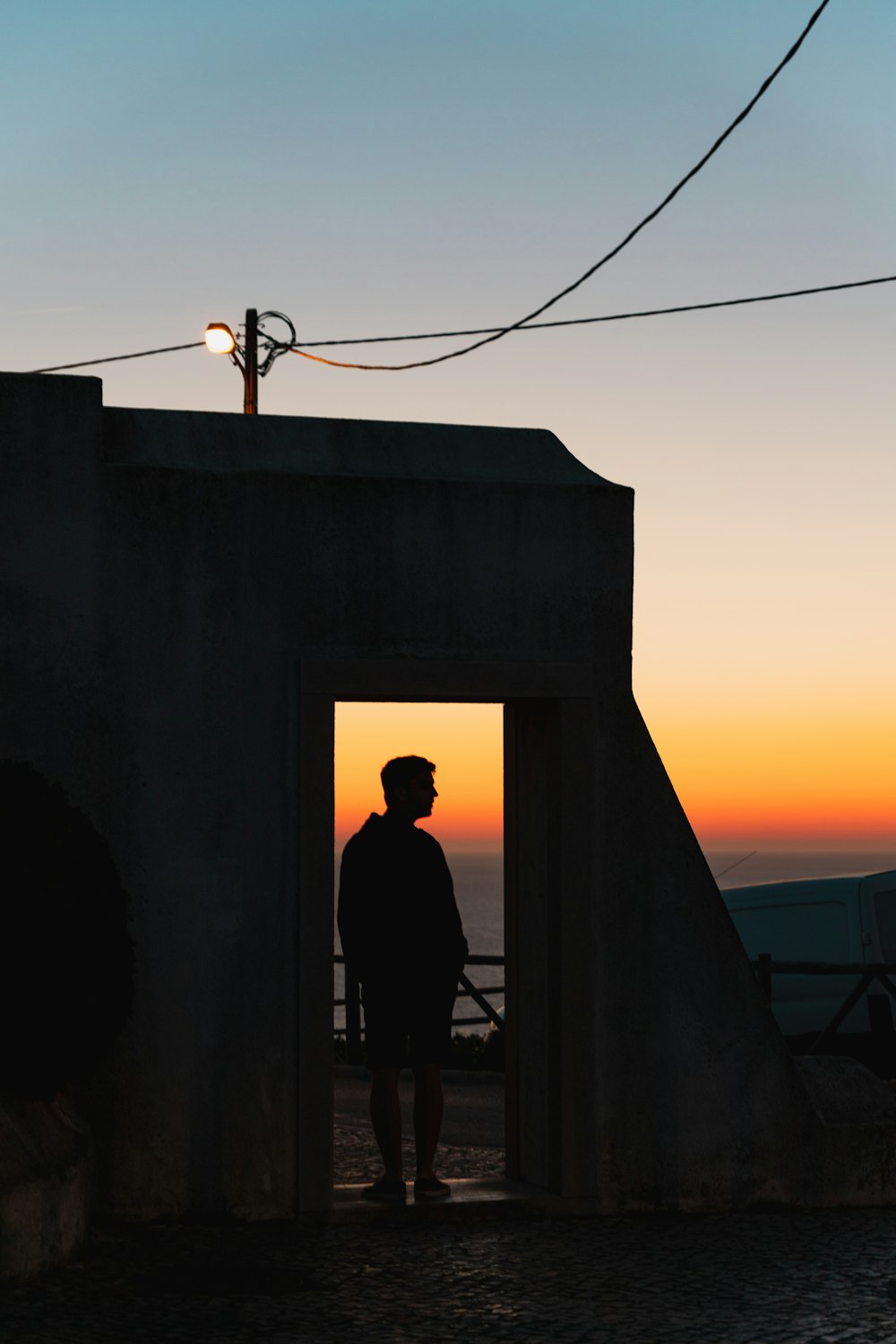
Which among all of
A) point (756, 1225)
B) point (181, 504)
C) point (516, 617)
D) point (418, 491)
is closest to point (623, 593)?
point (516, 617)

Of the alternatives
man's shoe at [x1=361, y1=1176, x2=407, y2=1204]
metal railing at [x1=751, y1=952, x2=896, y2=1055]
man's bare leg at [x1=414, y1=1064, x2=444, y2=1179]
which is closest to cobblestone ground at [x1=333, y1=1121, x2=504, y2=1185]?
man's shoe at [x1=361, y1=1176, x2=407, y2=1204]

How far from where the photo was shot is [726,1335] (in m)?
5.80

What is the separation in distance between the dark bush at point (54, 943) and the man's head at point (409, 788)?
4.26 feet

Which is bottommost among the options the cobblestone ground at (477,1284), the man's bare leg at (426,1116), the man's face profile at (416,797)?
the cobblestone ground at (477,1284)

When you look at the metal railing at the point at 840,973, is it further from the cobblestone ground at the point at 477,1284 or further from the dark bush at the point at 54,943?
the dark bush at the point at 54,943

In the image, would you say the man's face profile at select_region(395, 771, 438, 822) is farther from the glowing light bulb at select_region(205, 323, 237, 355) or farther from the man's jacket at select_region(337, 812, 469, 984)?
the glowing light bulb at select_region(205, 323, 237, 355)

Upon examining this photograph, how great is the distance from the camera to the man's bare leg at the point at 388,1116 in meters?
7.57

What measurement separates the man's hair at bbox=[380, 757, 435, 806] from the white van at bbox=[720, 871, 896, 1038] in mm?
5521

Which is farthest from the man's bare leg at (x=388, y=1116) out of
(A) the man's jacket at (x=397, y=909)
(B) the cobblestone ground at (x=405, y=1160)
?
(B) the cobblestone ground at (x=405, y=1160)

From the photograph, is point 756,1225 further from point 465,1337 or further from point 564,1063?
point 465,1337

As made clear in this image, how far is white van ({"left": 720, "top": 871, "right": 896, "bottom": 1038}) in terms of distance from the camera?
40.9ft

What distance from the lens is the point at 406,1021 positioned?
7.59 metres

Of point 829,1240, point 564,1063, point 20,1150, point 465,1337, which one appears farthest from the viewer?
point 564,1063

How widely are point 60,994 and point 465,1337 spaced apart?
216 cm
